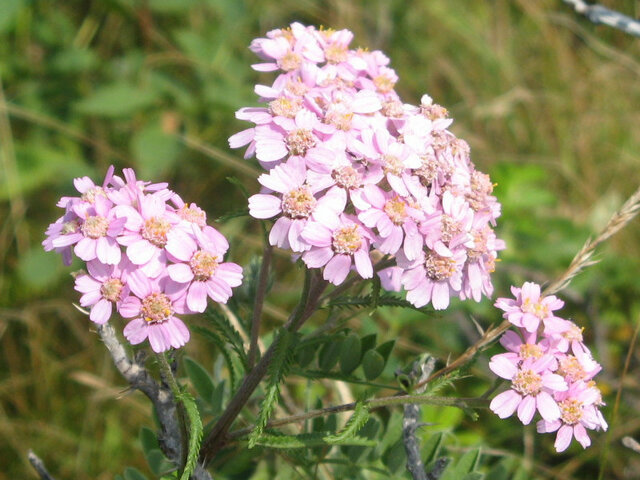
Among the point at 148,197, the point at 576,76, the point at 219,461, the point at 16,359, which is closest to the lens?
the point at 148,197

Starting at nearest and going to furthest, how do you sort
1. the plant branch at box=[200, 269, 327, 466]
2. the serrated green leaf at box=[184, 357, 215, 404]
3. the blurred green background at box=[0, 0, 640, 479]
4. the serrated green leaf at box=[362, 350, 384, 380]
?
the plant branch at box=[200, 269, 327, 466] < the serrated green leaf at box=[362, 350, 384, 380] < the serrated green leaf at box=[184, 357, 215, 404] < the blurred green background at box=[0, 0, 640, 479]

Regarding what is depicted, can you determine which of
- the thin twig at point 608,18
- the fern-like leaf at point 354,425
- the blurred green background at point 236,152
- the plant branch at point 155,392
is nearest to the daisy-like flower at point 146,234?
the plant branch at point 155,392

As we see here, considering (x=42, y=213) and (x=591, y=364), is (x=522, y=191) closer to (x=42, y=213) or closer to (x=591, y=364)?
(x=591, y=364)

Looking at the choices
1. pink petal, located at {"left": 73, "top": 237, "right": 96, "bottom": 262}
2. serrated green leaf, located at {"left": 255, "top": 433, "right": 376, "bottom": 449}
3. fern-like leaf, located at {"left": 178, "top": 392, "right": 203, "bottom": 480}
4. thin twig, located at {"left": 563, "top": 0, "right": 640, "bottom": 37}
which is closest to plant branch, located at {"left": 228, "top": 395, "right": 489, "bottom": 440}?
serrated green leaf, located at {"left": 255, "top": 433, "right": 376, "bottom": 449}

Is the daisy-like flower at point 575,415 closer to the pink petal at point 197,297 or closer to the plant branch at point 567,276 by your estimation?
the plant branch at point 567,276

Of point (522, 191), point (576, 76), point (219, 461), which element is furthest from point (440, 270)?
point (576, 76)

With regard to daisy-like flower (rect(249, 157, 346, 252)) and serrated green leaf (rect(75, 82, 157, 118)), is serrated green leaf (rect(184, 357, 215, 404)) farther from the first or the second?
serrated green leaf (rect(75, 82, 157, 118))
